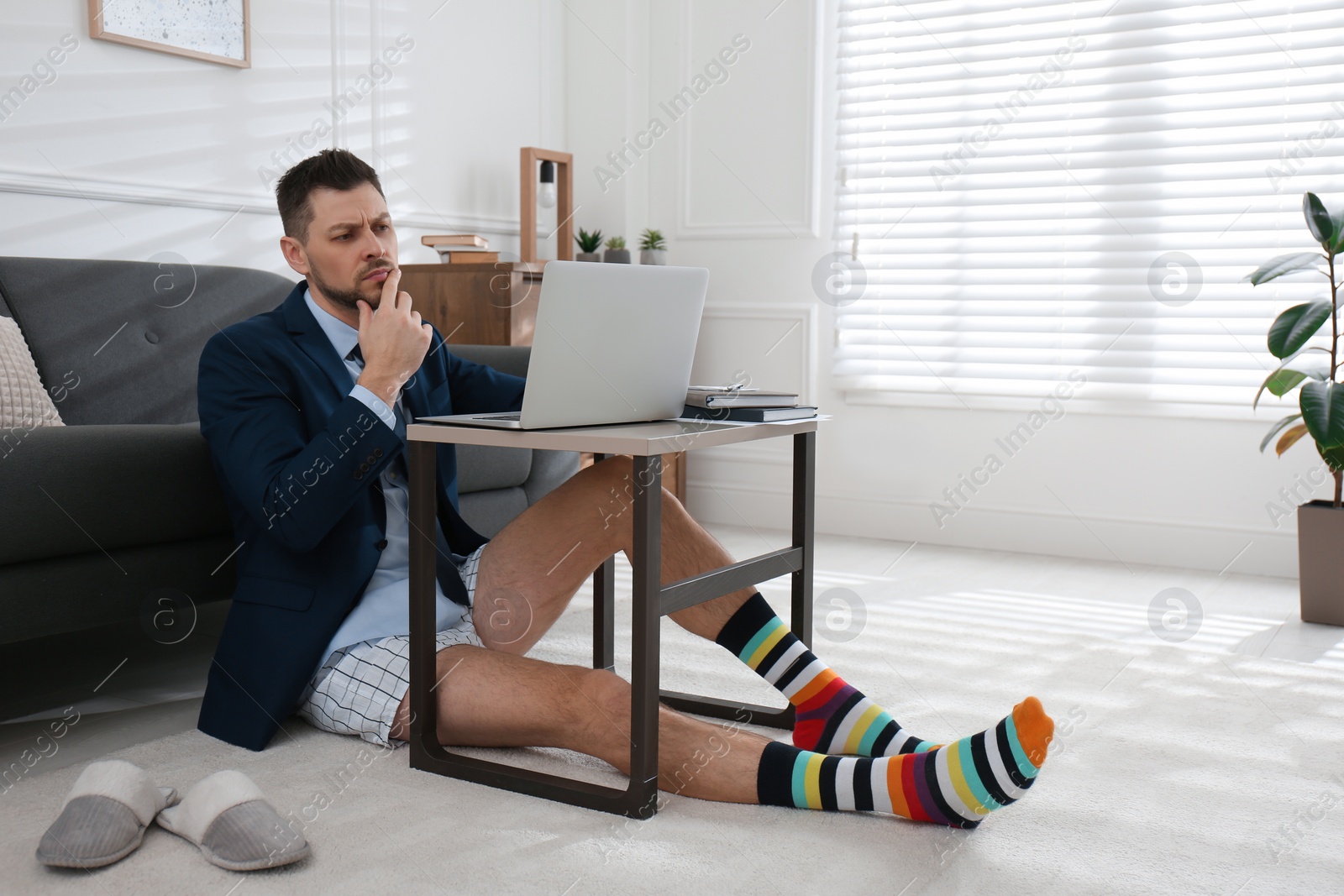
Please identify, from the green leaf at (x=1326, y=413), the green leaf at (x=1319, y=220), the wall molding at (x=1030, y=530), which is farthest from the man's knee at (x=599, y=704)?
the wall molding at (x=1030, y=530)

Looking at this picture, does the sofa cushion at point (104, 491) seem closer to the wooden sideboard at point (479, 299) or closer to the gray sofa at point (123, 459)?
the gray sofa at point (123, 459)

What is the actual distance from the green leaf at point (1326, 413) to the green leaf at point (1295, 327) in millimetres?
124

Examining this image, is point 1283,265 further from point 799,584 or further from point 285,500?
point 285,500

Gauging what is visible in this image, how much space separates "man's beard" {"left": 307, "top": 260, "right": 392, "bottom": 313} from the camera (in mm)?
1726

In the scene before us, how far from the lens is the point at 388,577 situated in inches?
67.6

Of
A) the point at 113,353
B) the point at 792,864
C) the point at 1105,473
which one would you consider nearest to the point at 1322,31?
the point at 1105,473

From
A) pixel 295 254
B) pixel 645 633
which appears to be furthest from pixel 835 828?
pixel 295 254

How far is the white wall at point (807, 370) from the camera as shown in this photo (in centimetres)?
345

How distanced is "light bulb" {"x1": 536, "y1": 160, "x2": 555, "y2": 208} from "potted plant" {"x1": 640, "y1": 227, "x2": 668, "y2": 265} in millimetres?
386

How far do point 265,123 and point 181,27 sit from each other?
A: 35 centimetres

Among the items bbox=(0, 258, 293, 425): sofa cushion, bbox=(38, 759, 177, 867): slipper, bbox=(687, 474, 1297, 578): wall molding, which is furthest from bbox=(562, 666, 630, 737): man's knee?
bbox=(687, 474, 1297, 578): wall molding

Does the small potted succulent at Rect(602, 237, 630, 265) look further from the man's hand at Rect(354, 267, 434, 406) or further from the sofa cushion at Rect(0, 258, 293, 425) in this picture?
the man's hand at Rect(354, 267, 434, 406)

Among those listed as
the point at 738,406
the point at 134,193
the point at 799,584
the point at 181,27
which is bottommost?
the point at 799,584

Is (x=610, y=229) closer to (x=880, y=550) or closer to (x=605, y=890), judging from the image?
(x=880, y=550)
